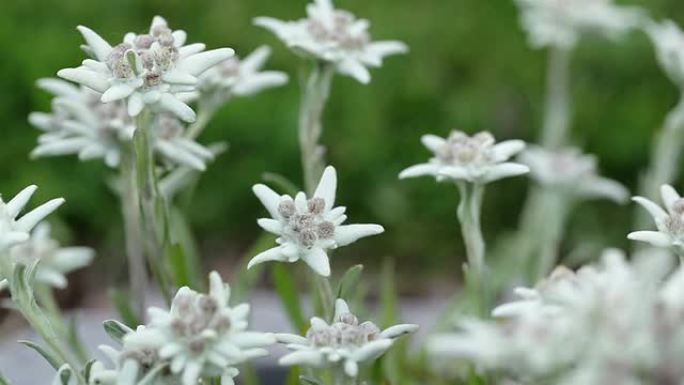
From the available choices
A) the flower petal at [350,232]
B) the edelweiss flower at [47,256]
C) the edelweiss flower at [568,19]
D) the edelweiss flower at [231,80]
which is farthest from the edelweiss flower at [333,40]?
the edelweiss flower at [568,19]

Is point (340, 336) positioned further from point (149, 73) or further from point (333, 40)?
point (333, 40)

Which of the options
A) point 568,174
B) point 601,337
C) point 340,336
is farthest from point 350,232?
point 568,174

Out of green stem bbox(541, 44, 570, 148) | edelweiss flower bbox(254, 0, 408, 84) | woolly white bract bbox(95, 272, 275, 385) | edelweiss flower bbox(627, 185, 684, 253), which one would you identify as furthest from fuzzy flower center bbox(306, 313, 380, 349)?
green stem bbox(541, 44, 570, 148)

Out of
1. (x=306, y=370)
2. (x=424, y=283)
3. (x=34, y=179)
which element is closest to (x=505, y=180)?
(x=424, y=283)

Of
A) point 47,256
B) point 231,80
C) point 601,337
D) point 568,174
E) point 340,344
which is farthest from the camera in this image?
point 568,174

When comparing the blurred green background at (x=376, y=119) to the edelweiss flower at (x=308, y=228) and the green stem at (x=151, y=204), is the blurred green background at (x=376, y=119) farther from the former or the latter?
the edelweiss flower at (x=308, y=228)

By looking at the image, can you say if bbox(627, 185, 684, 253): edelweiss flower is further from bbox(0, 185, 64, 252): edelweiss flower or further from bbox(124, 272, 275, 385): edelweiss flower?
A: bbox(0, 185, 64, 252): edelweiss flower

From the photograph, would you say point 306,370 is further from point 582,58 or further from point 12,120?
point 582,58
